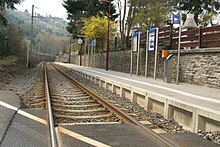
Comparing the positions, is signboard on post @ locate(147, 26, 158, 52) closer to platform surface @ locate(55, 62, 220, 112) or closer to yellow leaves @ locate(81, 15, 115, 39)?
platform surface @ locate(55, 62, 220, 112)

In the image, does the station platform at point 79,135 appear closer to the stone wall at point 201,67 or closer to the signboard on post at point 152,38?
the stone wall at point 201,67

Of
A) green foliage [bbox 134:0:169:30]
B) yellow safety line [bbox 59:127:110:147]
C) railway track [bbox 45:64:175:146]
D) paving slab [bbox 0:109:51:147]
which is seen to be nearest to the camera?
paving slab [bbox 0:109:51:147]

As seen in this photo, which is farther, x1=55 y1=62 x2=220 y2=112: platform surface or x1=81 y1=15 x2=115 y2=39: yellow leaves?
x1=81 y1=15 x2=115 y2=39: yellow leaves

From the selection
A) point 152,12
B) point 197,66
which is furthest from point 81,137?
point 152,12

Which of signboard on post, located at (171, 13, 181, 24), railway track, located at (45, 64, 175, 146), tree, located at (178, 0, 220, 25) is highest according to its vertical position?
tree, located at (178, 0, 220, 25)

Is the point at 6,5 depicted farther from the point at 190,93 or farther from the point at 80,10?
the point at 80,10

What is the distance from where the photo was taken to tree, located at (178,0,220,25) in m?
27.5

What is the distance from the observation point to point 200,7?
2864 centimetres

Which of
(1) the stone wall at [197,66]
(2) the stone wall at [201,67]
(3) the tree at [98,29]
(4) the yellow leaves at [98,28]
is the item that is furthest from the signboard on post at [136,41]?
(4) the yellow leaves at [98,28]

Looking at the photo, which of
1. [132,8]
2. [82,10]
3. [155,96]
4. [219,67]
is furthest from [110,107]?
[82,10]

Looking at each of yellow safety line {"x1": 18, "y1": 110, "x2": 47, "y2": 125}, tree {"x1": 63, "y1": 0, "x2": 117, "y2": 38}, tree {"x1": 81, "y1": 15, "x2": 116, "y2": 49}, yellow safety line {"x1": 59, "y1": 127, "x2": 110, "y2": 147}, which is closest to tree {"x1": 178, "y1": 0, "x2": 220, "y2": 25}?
tree {"x1": 81, "y1": 15, "x2": 116, "y2": 49}

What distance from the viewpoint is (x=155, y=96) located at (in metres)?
8.38

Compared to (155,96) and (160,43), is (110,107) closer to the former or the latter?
(155,96)

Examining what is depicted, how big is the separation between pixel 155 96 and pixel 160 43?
942cm
